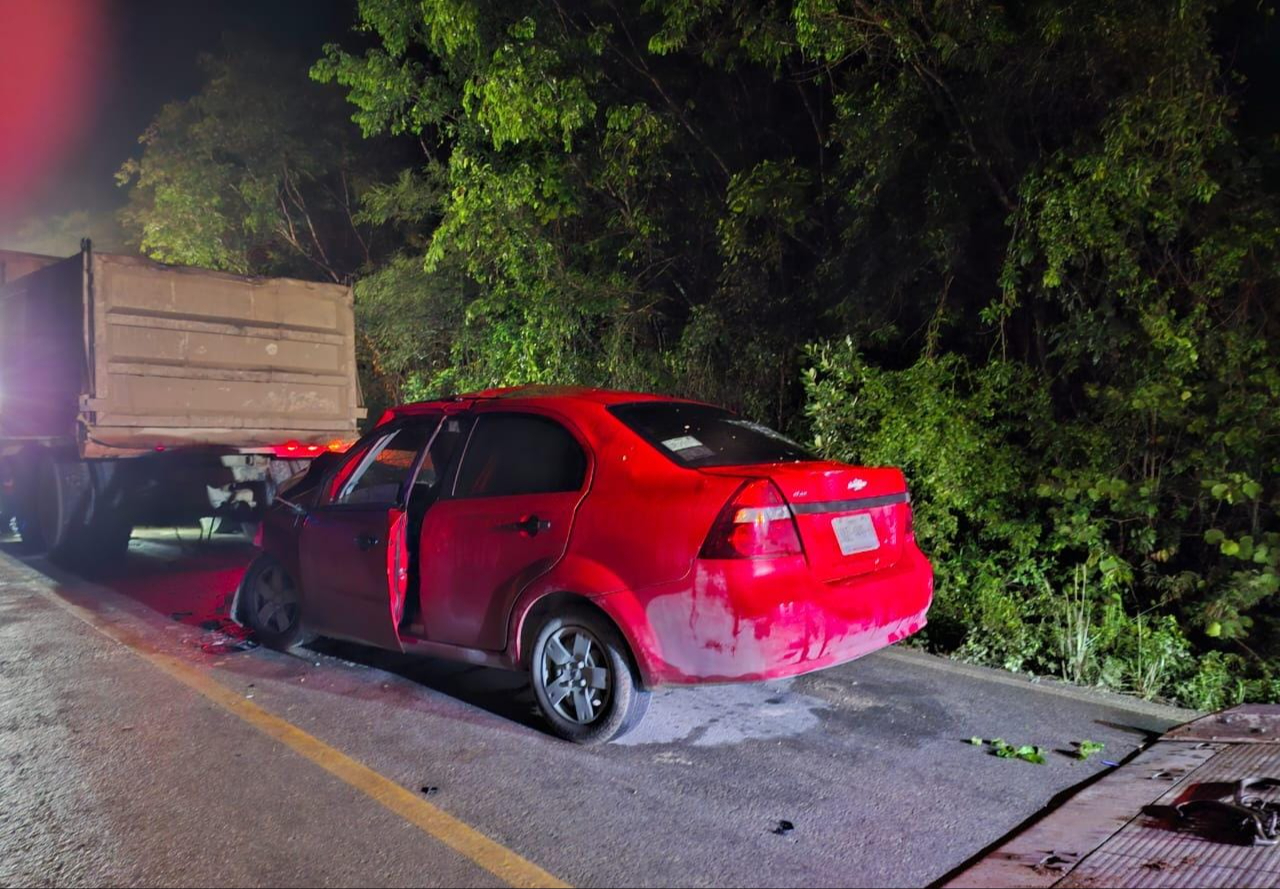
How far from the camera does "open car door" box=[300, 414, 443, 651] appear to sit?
4.82 meters

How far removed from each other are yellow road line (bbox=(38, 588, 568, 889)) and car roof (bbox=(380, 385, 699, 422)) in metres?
1.72

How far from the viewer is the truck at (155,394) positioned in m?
8.39

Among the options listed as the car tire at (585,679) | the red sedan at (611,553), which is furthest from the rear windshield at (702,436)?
the car tire at (585,679)

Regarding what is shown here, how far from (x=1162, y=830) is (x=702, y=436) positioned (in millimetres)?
2349

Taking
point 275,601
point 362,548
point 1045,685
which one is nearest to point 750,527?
point 362,548

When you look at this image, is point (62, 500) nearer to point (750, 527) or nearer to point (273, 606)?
point (273, 606)

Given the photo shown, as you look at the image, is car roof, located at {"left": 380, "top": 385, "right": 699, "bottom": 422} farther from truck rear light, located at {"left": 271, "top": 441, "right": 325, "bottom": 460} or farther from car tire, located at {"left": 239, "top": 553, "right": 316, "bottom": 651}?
truck rear light, located at {"left": 271, "top": 441, "right": 325, "bottom": 460}

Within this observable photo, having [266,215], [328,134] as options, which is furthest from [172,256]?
[328,134]

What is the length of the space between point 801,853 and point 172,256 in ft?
52.9

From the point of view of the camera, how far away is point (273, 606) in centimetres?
586

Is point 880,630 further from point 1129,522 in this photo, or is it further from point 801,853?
point 1129,522

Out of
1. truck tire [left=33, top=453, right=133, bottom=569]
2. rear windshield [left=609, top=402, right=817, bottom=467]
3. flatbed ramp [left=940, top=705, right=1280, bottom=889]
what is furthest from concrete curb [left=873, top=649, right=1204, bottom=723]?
truck tire [left=33, top=453, right=133, bottom=569]

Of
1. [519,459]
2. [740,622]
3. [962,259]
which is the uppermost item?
[962,259]

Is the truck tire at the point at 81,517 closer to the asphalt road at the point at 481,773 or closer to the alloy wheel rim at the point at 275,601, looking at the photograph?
the asphalt road at the point at 481,773
